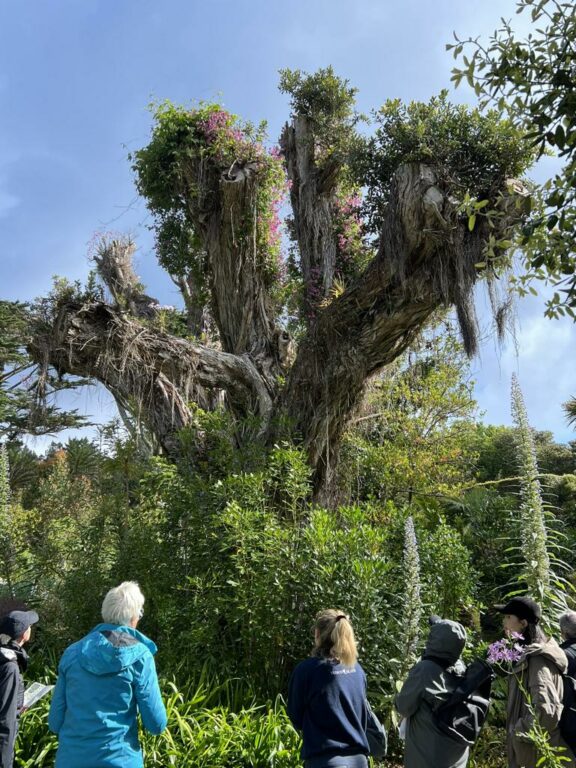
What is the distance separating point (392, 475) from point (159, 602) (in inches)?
173

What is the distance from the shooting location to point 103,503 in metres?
6.72

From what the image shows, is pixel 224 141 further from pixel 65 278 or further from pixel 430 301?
pixel 430 301

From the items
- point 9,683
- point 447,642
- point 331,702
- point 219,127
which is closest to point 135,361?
point 219,127

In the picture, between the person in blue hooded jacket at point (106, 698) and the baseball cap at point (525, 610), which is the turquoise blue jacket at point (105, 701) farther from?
the baseball cap at point (525, 610)

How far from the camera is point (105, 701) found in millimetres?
2766

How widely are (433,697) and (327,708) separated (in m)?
0.54

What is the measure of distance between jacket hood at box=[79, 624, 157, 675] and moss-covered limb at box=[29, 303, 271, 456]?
177 inches

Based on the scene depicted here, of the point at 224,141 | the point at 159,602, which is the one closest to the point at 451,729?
the point at 159,602

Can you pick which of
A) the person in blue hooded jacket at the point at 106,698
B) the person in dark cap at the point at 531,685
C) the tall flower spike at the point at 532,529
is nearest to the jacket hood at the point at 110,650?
the person in blue hooded jacket at the point at 106,698

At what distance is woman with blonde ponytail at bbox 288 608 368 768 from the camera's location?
284 centimetres

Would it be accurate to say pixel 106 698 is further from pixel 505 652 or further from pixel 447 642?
pixel 505 652

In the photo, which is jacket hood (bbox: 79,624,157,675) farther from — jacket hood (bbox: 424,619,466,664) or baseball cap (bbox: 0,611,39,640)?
jacket hood (bbox: 424,619,466,664)

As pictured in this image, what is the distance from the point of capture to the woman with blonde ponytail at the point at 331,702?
9.31 feet

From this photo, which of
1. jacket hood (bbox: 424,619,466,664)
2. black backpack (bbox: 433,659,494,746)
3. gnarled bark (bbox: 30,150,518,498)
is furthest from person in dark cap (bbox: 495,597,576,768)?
gnarled bark (bbox: 30,150,518,498)
